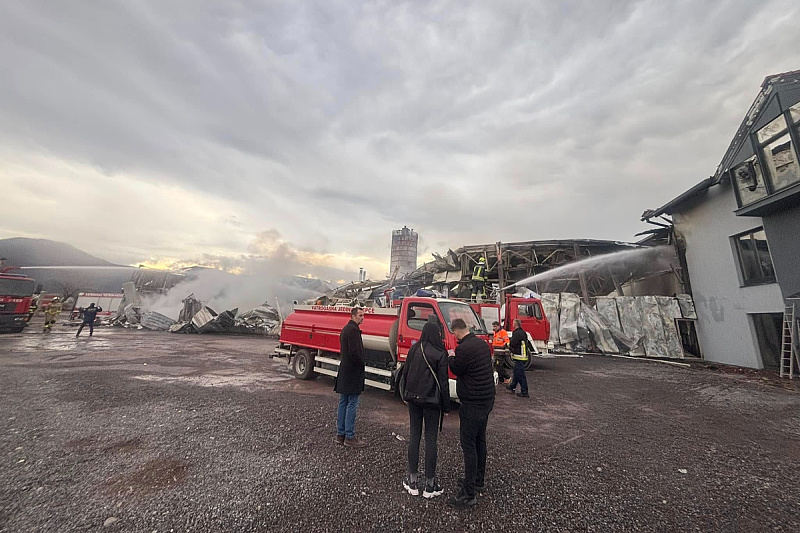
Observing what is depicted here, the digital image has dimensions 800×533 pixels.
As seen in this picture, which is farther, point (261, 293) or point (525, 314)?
point (261, 293)

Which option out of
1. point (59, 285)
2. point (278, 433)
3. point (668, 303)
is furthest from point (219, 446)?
point (59, 285)

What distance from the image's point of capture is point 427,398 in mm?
3330

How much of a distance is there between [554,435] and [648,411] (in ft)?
10.1

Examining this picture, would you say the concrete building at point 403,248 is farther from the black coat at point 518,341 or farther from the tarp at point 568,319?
the black coat at point 518,341

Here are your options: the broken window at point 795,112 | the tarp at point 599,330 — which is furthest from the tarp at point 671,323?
the broken window at point 795,112

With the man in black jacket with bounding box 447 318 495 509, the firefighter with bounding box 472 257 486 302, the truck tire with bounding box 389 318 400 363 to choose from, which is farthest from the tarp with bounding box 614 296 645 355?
the man in black jacket with bounding box 447 318 495 509

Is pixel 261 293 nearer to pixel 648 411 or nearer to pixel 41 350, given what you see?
pixel 41 350

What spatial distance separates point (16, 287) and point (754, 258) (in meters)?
33.0

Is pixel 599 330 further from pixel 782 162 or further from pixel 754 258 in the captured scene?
pixel 782 162

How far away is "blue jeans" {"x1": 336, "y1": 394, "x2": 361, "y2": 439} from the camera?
173 inches

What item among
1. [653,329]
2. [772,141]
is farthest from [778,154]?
[653,329]

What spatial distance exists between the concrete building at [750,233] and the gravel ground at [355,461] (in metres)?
5.14

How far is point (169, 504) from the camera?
9.81 feet

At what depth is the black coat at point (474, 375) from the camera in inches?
130
